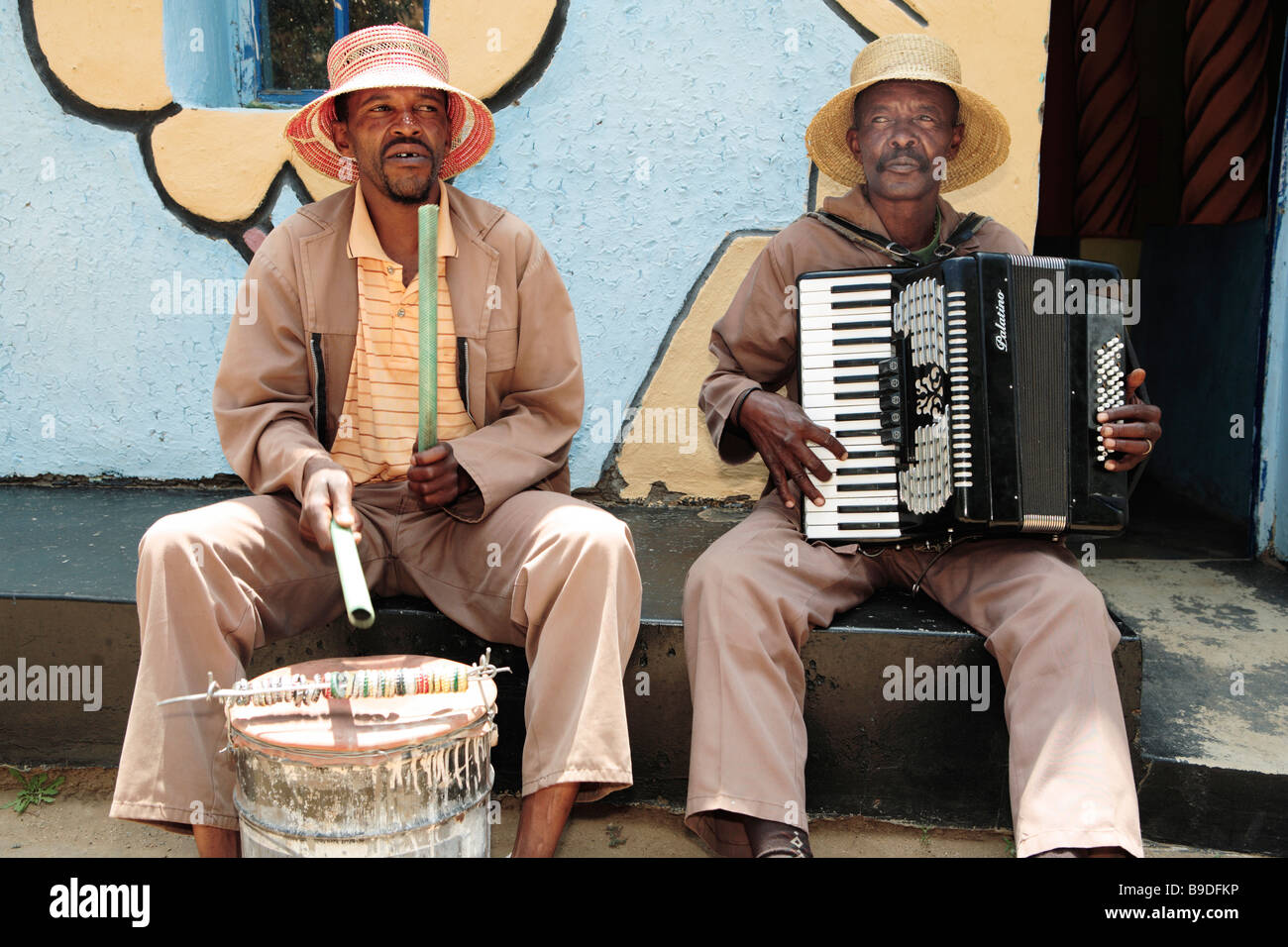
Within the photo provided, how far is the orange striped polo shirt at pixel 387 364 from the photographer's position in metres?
2.34

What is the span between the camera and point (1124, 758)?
1.89 meters

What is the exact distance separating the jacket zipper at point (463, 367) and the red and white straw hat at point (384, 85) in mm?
431

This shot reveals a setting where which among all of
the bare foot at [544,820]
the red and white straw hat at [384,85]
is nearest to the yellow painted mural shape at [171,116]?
the red and white straw hat at [384,85]

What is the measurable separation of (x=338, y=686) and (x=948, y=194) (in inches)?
93.1

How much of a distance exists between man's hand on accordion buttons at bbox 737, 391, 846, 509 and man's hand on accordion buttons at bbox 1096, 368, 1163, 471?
0.51 meters

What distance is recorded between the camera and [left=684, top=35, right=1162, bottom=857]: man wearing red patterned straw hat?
192 cm

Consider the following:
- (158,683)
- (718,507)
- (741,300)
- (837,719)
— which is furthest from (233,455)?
(718,507)

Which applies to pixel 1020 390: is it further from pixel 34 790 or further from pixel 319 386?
pixel 34 790

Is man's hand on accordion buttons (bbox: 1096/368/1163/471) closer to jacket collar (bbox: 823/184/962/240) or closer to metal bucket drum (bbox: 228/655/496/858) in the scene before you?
jacket collar (bbox: 823/184/962/240)

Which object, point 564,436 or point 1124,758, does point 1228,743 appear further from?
point 564,436

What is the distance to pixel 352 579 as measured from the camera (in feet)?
5.34

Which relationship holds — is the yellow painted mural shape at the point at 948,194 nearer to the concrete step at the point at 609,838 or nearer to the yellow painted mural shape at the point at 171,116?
the yellow painted mural shape at the point at 171,116

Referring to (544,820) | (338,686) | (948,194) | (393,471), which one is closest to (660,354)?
(948,194)
